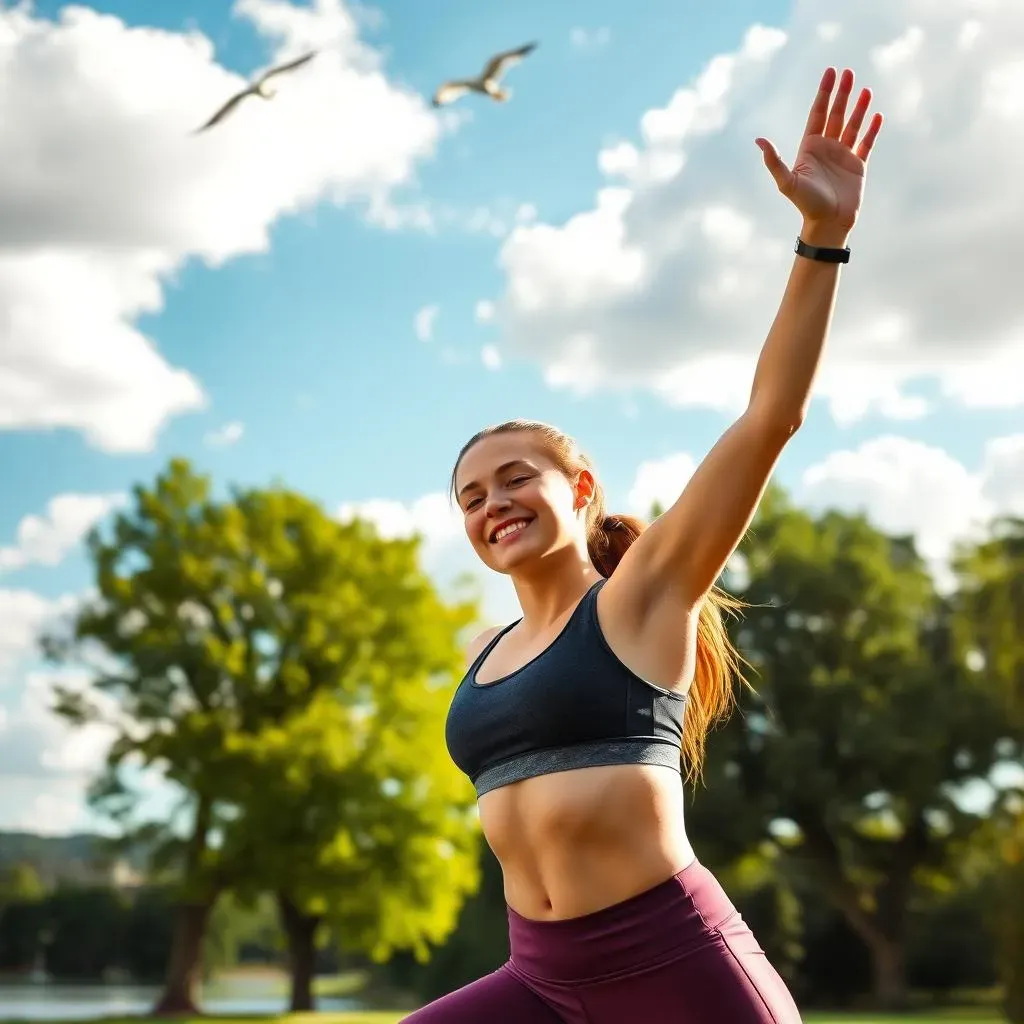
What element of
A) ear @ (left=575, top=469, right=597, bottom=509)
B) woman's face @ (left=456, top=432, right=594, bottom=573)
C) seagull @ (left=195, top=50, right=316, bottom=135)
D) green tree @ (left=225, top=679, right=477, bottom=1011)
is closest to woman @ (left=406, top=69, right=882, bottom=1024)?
woman's face @ (left=456, top=432, right=594, bottom=573)

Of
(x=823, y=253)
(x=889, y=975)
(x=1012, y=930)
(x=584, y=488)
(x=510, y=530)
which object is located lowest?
(x=889, y=975)

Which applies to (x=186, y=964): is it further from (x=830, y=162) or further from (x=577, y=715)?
(x=830, y=162)

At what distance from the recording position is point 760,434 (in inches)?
88.7

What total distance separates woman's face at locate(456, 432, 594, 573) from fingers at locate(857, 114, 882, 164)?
87 cm

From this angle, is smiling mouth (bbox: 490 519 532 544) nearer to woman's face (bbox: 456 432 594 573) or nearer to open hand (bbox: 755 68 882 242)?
woman's face (bbox: 456 432 594 573)

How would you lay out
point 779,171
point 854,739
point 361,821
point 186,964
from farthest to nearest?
point 854,739, point 186,964, point 361,821, point 779,171

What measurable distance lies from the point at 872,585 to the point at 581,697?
33.1m

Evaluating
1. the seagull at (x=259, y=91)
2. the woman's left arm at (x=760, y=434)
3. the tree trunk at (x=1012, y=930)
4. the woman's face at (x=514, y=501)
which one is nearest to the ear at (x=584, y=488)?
the woman's face at (x=514, y=501)

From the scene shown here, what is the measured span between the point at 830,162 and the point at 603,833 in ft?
4.37

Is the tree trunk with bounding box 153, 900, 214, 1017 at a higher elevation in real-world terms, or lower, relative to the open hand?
lower

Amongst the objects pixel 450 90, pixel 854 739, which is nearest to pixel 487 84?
pixel 450 90

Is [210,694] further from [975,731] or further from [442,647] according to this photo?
[975,731]

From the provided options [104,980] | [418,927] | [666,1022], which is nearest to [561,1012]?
[666,1022]

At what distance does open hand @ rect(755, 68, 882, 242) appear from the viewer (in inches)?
93.1
